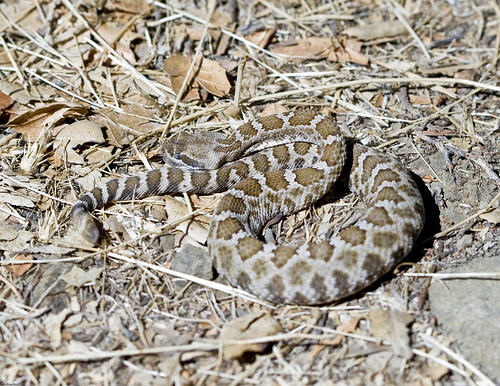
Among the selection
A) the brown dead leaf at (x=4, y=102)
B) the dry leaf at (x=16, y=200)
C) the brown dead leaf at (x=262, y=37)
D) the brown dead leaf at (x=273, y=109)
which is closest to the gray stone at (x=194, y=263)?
the dry leaf at (x=16, y=200)

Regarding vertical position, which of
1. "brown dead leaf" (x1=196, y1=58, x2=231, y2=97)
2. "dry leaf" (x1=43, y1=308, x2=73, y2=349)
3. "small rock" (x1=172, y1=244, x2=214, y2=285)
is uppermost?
"brown dead leaf" (x1=196, y1=58, x2=231, y2=97)

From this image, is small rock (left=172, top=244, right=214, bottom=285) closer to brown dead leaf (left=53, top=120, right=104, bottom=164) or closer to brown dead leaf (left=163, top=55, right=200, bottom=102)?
brown dead leaf (left=53, top=120, right=104, bottom=164)

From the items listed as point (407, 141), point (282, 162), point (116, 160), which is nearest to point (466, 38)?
point (407, 141)

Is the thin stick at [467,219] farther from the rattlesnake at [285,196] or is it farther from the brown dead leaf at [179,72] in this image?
the brown dead leaf at [179,72]

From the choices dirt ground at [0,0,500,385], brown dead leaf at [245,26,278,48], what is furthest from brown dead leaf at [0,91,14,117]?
brown dead leaf at [245,26,278,48]

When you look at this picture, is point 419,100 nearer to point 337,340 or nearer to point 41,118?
point 337,340

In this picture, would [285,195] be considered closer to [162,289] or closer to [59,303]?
[162,289]
